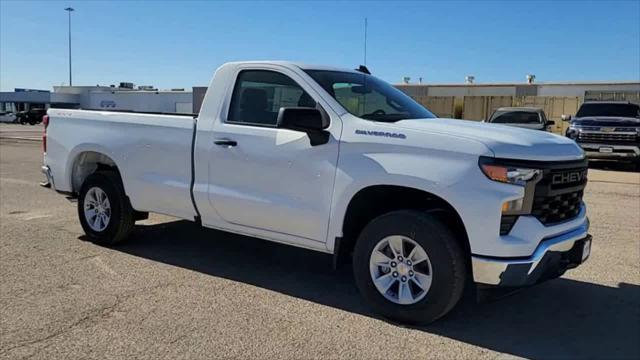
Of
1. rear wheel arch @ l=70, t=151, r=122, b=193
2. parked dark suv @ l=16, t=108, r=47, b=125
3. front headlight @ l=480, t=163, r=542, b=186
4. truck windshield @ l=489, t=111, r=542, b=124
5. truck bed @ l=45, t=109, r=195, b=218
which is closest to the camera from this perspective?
front headlight @ l=480, t=163, r=542, b=186

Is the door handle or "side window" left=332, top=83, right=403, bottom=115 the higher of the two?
"side window" left=332, top=83, right=403, bottom=115

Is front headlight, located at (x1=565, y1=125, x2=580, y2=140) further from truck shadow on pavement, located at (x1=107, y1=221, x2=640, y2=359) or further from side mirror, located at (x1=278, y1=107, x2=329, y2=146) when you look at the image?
side mirror, located at (x1=278, y1=107, x2=329, y2=146)

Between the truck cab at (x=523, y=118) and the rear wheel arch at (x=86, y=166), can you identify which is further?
the truck cab at (x=523, y=118)

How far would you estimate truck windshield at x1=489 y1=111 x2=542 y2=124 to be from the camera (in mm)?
17734

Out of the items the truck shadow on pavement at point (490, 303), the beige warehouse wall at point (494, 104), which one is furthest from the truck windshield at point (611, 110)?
the beige warehouse wall at point (494, 104)

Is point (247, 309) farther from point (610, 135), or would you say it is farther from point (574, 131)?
point (574, 131)

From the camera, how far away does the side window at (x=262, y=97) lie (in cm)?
510

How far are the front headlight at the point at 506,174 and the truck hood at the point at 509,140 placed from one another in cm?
8

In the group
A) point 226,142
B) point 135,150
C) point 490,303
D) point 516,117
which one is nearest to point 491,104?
point 516,117

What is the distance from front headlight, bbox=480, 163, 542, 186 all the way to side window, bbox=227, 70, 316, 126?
173cm

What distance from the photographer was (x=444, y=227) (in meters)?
4.11

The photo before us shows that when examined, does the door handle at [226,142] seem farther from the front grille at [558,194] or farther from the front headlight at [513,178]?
the front grille at [558,194]

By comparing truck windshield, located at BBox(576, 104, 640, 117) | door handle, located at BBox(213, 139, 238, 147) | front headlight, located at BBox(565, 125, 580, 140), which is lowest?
door handle, located at BBox(213, 139, 238, 147)

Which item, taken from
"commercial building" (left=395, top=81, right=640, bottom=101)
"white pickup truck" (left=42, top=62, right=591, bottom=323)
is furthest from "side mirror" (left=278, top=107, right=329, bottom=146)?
"commercial building" (left=395, top=81, right=640, bottom=101)
